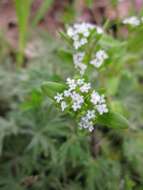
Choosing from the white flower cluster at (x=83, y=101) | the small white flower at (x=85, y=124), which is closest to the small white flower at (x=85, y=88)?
the white flower cluster at (x=83, y=101)

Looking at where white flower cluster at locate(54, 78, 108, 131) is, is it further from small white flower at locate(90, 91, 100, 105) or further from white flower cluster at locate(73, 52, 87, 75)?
white flower cluster at locate(73, 52, 87, 75)

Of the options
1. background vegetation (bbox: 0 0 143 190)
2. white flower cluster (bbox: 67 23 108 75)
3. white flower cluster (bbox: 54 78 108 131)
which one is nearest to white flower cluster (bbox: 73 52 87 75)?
white flower cluster (bbox: 67 23 108 75)

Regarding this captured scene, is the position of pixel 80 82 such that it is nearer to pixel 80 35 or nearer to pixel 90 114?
pixel 90 114

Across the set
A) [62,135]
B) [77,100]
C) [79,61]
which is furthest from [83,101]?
[62,135]

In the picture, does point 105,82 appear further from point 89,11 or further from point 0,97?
point 89,11

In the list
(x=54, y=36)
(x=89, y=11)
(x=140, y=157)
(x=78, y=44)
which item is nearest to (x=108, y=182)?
(x=140, y=157)

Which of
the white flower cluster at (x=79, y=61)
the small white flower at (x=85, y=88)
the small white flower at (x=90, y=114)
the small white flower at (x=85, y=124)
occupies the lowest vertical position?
the small white flower at (x=85, y=124)

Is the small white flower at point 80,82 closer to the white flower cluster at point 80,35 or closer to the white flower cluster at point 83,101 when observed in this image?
A: the white flower cluster at point 83,101

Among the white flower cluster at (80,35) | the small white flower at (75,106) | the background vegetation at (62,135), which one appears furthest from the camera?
the background vegetation at (62,135)
